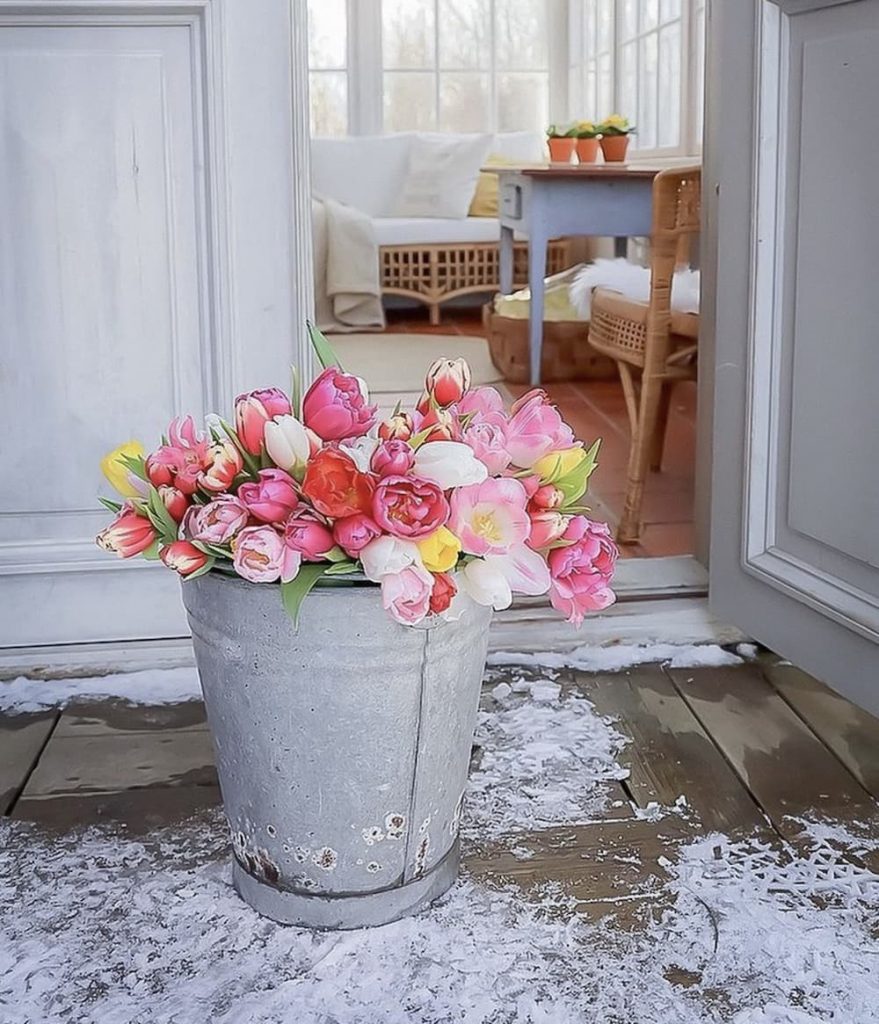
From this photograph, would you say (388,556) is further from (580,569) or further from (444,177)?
(444,177)

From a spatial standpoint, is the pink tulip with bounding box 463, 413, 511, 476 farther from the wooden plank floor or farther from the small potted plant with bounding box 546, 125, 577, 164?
the small potted plant with bounding box 546, 125, 577, 164

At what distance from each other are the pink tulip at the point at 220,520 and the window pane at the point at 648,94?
431 cm

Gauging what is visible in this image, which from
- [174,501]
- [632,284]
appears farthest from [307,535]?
[632,284]

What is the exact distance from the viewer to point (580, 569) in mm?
1120

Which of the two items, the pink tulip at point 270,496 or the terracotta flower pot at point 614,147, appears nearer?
the pink tulip at point 270,496

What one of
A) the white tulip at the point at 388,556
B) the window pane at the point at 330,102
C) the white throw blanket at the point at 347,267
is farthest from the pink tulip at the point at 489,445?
the window pane at the point at 330,102

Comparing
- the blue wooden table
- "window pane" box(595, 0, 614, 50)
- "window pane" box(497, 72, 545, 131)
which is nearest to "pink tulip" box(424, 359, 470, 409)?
the blue wooden table

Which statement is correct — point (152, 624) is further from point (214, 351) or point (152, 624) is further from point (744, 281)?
point (744, 281)

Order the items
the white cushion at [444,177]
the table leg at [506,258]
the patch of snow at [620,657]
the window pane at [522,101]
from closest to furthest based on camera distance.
A: the patch of snow at [620,657], the table leg at [506,258], the white cushion at [444,177], the window pane at [522,101]

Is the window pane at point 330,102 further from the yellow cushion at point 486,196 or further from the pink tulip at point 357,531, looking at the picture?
the pink tulip at point 357,531

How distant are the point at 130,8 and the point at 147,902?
3.63ft

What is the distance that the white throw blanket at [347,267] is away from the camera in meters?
5.90

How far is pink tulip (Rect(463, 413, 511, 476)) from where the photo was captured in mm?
1076

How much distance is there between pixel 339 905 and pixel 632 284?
1.91 m
